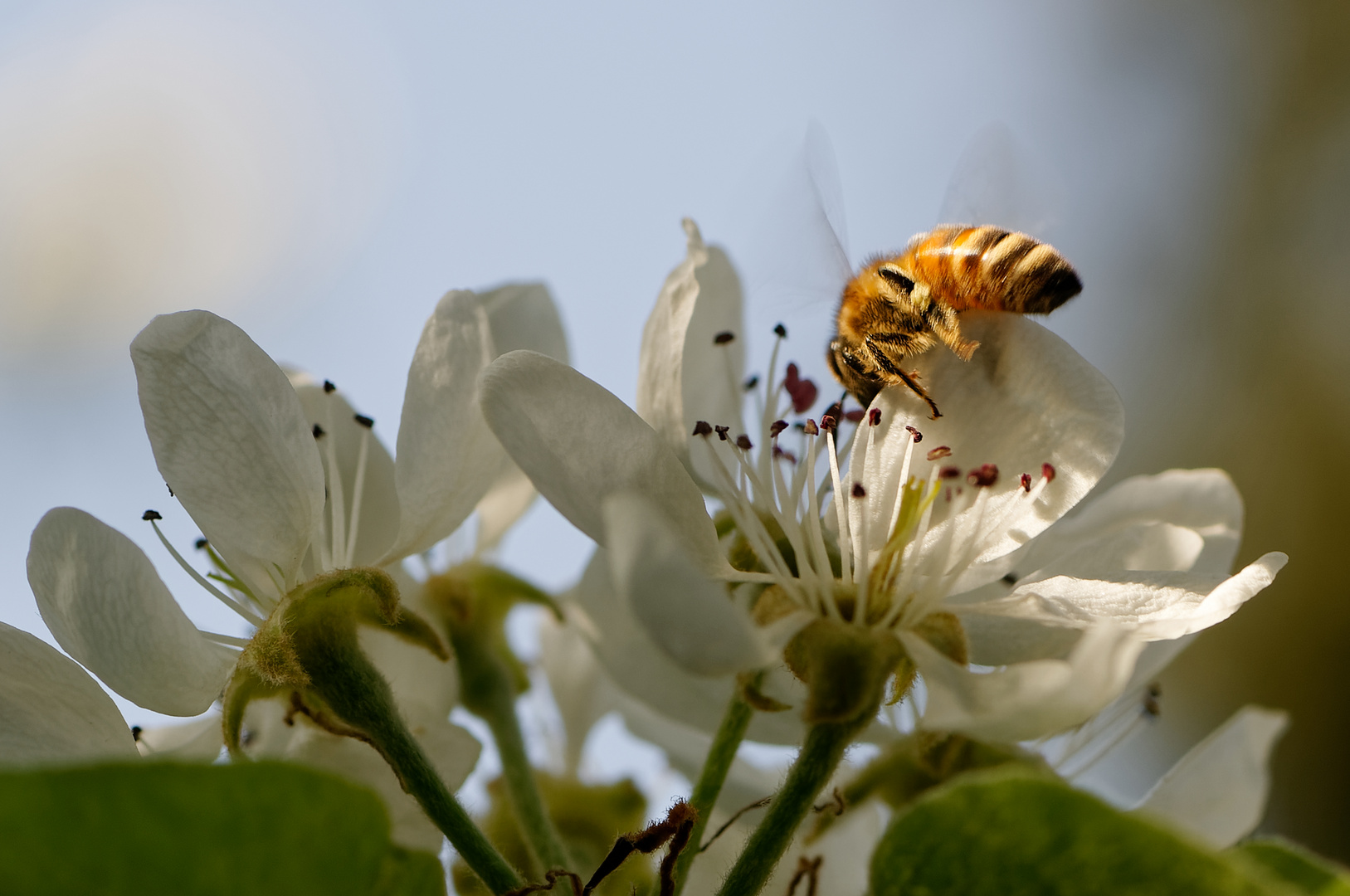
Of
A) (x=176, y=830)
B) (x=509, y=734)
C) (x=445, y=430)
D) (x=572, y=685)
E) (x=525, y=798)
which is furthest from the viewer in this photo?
(x=572, y=685)

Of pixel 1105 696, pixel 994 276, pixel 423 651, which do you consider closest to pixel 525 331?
pixel 423 651

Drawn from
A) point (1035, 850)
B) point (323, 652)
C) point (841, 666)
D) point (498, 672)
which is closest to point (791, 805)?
point (841, 666)

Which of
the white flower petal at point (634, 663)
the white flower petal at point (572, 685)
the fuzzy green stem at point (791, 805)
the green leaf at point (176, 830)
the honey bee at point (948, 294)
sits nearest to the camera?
the green leaf at point (176, 830)

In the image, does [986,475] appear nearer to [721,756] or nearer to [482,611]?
[721,756]

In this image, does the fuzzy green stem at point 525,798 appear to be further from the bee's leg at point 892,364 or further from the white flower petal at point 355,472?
the bee's leg at point 892,364

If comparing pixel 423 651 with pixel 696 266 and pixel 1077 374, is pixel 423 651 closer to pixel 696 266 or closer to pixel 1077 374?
pixel 696 266

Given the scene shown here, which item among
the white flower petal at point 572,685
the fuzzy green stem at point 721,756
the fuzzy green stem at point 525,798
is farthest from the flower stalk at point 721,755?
the white flower petal at point 572,685

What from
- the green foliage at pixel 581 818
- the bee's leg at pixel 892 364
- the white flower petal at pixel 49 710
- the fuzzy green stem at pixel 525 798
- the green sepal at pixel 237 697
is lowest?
the green foliage at pixel 581 818
